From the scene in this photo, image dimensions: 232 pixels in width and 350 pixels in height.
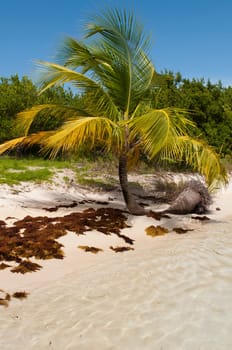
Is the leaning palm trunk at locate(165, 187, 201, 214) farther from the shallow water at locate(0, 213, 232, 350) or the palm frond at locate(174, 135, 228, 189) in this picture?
the shallow water at locate(0, 213, 232, 350)

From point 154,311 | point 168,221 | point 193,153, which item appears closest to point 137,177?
point 168,221

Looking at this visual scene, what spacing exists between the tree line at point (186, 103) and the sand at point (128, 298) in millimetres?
10942

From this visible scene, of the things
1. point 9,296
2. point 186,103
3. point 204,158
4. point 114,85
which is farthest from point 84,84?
point 186,103

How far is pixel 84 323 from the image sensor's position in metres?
5.00

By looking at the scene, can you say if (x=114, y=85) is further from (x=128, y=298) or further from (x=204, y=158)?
(x=128, y=298)

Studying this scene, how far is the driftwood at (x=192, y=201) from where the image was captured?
11.3m

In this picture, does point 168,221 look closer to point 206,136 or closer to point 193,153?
point 193,153

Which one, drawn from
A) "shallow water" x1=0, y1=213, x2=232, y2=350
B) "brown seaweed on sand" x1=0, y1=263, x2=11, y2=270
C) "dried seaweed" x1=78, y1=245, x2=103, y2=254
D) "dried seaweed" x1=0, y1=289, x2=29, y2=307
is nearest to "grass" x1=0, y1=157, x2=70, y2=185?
"dried seaweed" x1=78, y1=245, x2=103, y2=254

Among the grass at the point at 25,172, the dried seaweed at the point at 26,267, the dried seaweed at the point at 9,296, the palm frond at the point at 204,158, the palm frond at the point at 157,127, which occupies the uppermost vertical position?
the palm frond at the point at 157,127

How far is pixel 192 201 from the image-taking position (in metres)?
11.5

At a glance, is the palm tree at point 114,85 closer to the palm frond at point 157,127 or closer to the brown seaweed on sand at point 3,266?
the palm frond at point 157,127

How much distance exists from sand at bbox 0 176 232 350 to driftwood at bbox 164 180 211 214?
212 centimetres

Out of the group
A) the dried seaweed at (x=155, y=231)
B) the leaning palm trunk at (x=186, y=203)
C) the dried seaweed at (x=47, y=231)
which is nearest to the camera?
the dried seaweed at (x=47, y=231)

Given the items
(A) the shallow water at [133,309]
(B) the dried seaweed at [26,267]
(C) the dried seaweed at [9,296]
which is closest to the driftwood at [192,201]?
(A) the shallow water at [133,309]
